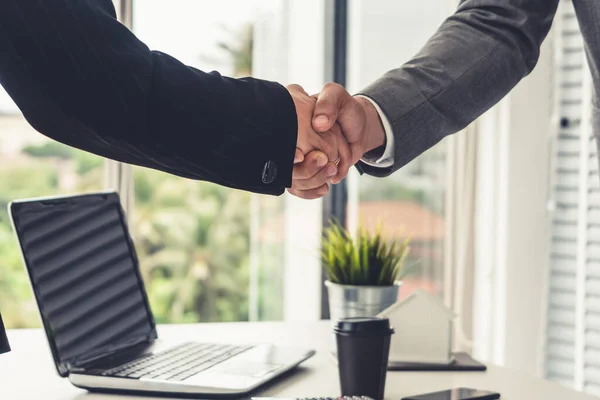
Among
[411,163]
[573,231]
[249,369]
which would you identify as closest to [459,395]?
[249,369]

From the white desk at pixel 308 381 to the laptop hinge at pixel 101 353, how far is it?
31 mm

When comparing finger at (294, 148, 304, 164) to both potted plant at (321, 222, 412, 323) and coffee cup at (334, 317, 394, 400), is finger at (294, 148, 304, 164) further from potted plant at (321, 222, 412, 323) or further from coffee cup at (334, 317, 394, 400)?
coffee cup at (334, 317, 394, 400)

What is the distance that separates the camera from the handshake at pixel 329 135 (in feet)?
4.47

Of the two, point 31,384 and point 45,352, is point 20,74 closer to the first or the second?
point 31,384

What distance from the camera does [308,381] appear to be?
47.1 inches

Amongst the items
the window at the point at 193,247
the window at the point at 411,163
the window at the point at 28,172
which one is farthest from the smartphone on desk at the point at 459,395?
the window at the point at 28,172

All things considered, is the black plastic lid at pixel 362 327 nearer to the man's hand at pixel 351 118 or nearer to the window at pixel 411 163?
the man's hand at pixel 351 118

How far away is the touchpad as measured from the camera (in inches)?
45.6

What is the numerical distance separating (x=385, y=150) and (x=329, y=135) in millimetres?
115

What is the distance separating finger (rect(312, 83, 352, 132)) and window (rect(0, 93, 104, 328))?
7126 millimetres

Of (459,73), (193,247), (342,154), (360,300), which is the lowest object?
(193,247)

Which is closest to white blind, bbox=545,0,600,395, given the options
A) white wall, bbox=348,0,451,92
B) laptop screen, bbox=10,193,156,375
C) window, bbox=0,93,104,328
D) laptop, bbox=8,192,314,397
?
white wall, bbox=348,0,451,92

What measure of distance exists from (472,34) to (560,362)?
1.50 metres

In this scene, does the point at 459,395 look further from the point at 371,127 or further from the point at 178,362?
the point at 371,127
